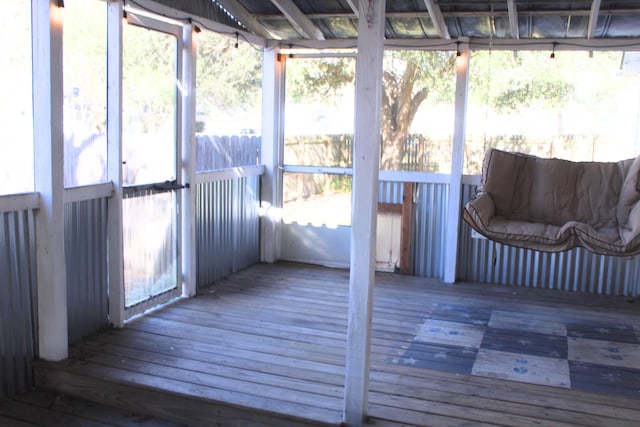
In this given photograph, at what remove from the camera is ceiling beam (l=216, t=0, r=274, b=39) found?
18.9 ft

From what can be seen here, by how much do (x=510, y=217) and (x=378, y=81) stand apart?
291 centimetres

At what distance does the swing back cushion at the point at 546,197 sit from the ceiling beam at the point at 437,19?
4.17 feet

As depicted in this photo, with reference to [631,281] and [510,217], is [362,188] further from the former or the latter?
[631,281]

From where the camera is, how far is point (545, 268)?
6062 mm

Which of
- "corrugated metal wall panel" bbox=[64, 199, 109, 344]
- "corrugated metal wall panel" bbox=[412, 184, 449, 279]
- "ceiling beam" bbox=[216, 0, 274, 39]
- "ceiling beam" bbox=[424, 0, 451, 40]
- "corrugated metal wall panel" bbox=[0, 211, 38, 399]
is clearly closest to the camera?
"corrugated metal wall panel" bbox=[0, 211, 38, 399]

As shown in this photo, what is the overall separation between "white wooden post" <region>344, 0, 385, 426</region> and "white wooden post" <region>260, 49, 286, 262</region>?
3.66 meters

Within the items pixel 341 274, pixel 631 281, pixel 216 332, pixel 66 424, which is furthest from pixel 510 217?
pixel 66 424

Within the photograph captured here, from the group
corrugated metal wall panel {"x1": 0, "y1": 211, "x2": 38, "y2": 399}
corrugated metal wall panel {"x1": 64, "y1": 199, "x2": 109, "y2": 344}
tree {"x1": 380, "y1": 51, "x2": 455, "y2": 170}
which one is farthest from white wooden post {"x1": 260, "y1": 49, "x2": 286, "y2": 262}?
corrugated metal wall panel {"x1": 0, "y1": 211, "x2": 38, "y2": 399}

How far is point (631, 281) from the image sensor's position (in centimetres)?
586

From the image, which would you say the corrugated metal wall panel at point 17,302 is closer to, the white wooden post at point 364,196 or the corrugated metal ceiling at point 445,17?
the white wooden post at point 364,196

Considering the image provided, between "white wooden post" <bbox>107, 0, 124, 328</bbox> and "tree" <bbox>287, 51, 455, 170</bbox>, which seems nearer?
"white wooden post" <bbox>107, 0, 124, 328</bbox>

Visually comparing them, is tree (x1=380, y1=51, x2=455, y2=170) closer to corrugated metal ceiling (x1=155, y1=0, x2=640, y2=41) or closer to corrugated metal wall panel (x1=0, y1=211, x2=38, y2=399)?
corrugated metal ceiling (x1=155, y1=0, x2=640, y2=41)

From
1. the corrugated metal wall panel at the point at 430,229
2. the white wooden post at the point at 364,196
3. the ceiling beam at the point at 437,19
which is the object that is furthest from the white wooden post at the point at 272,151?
the white wooden post at the point at 364,196

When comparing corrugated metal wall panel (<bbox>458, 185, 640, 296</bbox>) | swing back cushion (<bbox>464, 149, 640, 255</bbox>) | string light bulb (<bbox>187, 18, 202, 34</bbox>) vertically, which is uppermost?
string light bulb (<bbox>187, 18, 202, 34</bbox>)
